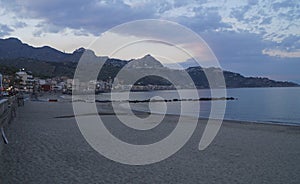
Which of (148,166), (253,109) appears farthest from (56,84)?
(148,166)

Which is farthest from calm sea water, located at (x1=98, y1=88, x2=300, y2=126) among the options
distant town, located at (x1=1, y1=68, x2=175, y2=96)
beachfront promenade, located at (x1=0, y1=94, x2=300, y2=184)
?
distant town, located at (x1=1, y1=68, x2=175, y2=96)

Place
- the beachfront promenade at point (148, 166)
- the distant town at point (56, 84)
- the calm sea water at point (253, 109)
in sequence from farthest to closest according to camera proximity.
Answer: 1. the distant town at point (56, 84)
2. the calm sea water at point (253, 109)
3. the beachfront promenade at point (148, 166)

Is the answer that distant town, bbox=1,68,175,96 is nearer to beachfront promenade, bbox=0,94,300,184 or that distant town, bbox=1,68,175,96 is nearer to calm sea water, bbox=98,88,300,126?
calm sea water, bbox=98,88,300,126

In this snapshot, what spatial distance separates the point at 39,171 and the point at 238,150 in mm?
6539

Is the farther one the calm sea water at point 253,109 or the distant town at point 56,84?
the distant town at point 56,84

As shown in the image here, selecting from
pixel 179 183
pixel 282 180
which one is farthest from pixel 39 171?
pixel 282 180

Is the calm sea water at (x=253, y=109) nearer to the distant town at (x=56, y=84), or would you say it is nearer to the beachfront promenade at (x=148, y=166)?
the beachfront promenade at (x=148, y=166)

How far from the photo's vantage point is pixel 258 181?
6688 mm

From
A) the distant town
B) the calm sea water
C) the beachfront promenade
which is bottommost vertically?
the calm sea water

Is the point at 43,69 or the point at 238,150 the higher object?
the point at 43,69

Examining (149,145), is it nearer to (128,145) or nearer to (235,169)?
(128,145)

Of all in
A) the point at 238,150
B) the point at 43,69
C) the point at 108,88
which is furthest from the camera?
the point at 43,69

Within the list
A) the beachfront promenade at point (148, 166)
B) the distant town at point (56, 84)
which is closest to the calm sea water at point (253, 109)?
the beachfront promenade at point (148, 166)

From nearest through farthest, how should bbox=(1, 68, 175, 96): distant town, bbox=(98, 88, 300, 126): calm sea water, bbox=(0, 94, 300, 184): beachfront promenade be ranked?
bbox=(0, 94, 300, 184): beachfront promenade → bbox=(98, 88, 300, 126): calm sea water → bbox=(1, 68, 175, 96): distant town
